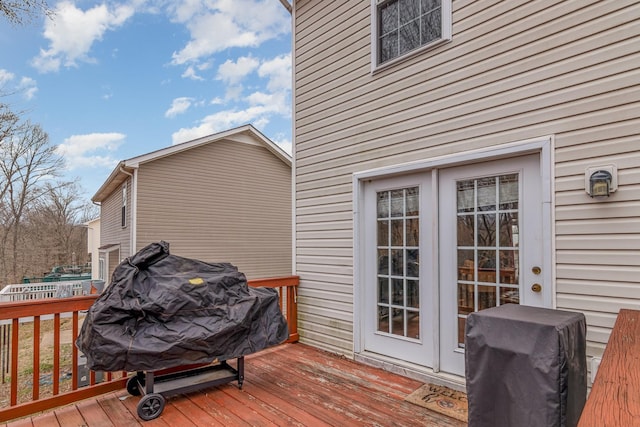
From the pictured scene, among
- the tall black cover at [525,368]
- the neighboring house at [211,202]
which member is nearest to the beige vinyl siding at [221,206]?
the neighboring house at [211,202]

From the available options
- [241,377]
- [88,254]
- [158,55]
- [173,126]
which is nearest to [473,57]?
[241,377]

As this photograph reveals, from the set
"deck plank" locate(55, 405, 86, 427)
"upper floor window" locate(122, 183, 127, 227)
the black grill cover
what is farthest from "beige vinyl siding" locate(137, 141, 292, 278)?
the black grill cover

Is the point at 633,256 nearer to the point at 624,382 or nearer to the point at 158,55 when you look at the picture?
the point at 624,382

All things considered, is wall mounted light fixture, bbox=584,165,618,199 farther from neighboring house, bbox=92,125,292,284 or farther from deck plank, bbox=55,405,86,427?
neighboring house, bbox=92,125,292,284

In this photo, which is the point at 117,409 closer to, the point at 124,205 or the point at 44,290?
the point at 124,205

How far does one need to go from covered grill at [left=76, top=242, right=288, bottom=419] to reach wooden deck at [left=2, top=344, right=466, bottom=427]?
0.14 metres

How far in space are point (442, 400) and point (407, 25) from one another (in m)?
3.33

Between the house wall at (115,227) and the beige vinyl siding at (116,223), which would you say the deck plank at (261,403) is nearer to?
the house wall at (115,227)

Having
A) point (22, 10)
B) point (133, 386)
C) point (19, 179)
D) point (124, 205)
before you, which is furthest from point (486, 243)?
point (19, 179)

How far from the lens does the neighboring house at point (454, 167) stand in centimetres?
233

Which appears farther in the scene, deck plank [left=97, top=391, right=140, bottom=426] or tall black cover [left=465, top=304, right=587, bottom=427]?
deck plank [left=97, top=391, right=140, bottom=426]

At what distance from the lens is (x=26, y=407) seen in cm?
254

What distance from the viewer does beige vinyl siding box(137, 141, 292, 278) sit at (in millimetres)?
9297

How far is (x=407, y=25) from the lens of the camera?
3445 mm
